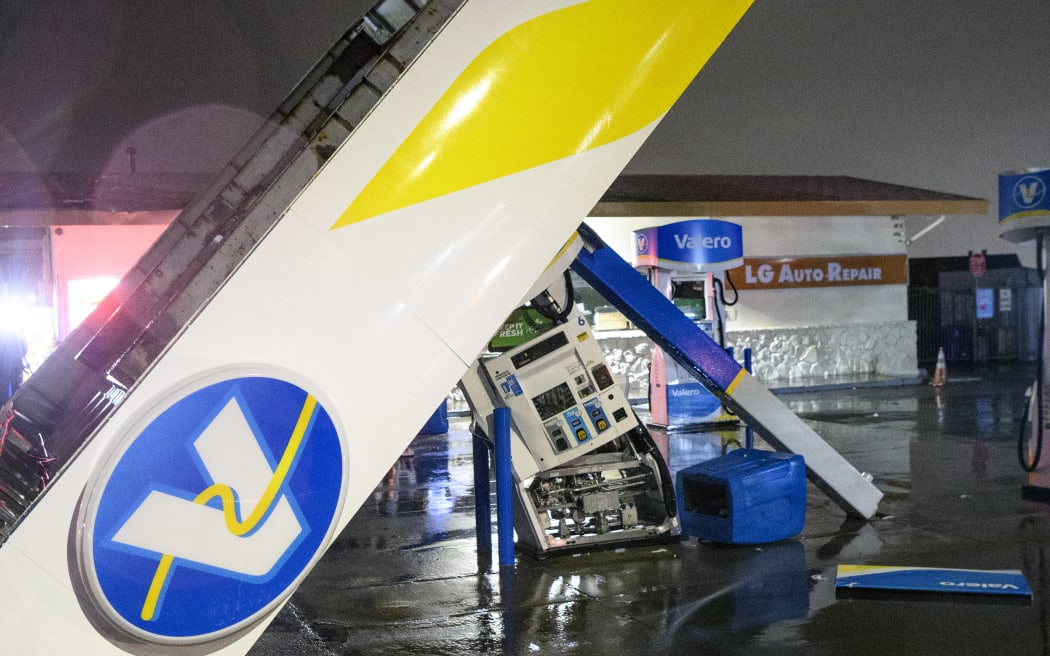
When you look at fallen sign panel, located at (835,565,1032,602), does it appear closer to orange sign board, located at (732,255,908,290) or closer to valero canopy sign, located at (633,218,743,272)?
valero canopy sign, located at (633,218,743,272)

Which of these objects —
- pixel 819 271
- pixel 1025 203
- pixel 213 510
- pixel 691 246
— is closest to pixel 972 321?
pixel 819 271

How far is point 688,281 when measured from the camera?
15.7 m

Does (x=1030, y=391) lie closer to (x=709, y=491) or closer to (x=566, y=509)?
(x=709, y=491)

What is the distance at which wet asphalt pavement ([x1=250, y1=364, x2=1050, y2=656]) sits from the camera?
5199 millimetres

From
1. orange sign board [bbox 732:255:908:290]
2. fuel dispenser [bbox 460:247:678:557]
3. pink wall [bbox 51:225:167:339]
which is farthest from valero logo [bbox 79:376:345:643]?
orange sign board [bbox 732:255:908:290]

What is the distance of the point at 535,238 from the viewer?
69.6 inches

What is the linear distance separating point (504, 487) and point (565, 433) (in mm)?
633

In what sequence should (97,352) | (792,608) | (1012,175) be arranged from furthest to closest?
(1012,175)
(792,608)
(97,352)

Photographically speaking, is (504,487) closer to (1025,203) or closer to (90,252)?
(1025,203)

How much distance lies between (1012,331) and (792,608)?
2663 centimetres

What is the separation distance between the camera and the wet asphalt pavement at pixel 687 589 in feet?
17.1

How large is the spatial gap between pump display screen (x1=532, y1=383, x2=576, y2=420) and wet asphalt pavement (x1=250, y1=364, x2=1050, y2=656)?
1.15 m

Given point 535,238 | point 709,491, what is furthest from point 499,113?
point 709,491

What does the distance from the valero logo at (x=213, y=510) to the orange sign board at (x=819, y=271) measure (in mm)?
20251
